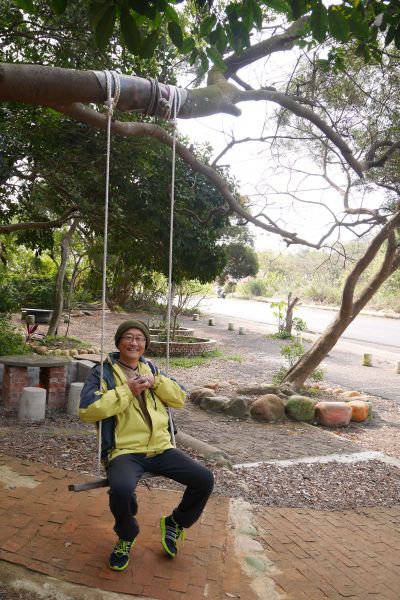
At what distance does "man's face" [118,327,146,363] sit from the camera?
11.3ft

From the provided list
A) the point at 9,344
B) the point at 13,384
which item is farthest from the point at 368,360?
the point at 13,384

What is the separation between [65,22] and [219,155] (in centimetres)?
228

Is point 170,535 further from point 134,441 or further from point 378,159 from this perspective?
point 378,159

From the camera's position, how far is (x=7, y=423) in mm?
6348

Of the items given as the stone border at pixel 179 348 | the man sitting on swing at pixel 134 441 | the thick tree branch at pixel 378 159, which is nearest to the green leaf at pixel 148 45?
the man sitting on swing at pixel 134 441

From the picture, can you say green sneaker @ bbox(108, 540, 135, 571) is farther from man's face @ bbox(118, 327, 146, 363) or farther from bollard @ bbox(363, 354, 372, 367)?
bollard @ bbox(363, 354, 372, 367)

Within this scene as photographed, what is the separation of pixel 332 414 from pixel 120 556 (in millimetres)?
5039

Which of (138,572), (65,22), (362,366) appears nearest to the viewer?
(138,572)

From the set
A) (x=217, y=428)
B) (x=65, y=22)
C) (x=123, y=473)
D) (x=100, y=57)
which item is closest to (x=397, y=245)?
(x=217, y=428)

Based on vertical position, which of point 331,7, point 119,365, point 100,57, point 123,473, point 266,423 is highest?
point 100,57

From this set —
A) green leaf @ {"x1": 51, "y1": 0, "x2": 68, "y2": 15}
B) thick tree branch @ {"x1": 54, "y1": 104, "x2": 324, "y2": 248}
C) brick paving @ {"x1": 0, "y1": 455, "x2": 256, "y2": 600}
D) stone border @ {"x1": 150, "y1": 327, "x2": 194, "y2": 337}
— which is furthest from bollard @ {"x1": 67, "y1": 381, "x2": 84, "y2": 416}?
stone border @ {"x1": 150, "y1": 327, "x2": 194, "y2": 337}

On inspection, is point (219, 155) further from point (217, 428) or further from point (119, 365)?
point (119, 365)

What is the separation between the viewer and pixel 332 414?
7.64 metres

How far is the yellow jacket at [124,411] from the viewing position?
316 centimetres
